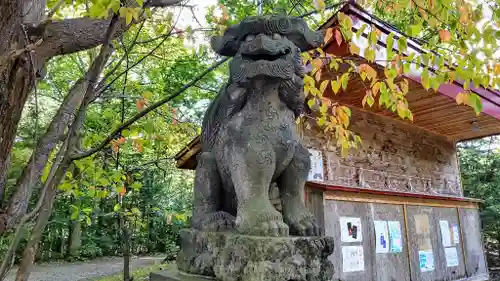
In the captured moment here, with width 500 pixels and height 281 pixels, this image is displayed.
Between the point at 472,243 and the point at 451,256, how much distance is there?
86 centimetres

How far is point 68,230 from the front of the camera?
12.5 m

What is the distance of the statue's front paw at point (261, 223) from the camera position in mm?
1502

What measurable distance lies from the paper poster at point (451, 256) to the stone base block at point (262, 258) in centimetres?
517

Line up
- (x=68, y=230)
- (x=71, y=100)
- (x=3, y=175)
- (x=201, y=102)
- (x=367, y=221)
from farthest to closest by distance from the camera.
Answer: (x=68, y=230) → (x=201, y=102) → (x=367, y=221) → (x=71, y=100) → (x=3, y=175)

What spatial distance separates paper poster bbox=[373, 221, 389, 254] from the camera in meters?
4.75

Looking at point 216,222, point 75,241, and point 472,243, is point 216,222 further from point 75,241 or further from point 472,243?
point 75,241

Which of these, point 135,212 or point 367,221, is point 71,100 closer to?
point 135,212

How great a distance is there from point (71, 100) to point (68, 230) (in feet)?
40.9

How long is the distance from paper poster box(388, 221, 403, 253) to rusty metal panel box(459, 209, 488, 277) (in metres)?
1.89

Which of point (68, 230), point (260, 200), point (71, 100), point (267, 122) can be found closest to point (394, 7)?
point (267, 122)

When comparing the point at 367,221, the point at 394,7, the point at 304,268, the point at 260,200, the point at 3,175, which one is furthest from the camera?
the point at 367,221

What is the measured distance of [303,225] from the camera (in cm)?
167

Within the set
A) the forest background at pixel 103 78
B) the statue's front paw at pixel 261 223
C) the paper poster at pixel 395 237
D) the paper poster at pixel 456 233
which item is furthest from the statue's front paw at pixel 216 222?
the paper poster at pixel 456 233

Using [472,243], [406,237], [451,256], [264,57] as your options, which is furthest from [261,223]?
[472,243]
